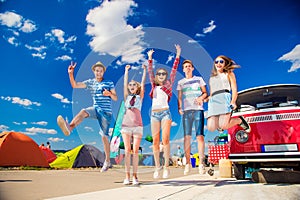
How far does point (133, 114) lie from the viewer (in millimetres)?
3645

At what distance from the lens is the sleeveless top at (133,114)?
3.62 metres

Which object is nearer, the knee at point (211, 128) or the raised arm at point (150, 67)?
the knee at point (211, 128)

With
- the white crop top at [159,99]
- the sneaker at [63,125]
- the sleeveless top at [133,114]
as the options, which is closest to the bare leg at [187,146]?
the white crop top at [159,99]

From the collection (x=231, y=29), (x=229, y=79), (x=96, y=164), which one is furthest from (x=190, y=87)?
(x=96, y=164)

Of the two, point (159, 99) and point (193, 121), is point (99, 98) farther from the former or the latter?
point (193, 121)

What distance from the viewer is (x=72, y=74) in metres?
3.43

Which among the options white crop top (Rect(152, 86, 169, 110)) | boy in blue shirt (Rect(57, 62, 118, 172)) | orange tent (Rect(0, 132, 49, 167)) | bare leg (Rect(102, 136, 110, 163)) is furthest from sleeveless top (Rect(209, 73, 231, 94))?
orange tent (Rect(0, 132, 49, 167))

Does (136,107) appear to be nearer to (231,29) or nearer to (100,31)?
(100,31)

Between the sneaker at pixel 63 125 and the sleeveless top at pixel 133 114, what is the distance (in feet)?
2.66

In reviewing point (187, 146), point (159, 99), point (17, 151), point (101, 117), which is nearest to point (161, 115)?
point (159, 99)

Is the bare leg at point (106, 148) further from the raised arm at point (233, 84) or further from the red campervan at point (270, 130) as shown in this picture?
the red campervan at point (270, 130)

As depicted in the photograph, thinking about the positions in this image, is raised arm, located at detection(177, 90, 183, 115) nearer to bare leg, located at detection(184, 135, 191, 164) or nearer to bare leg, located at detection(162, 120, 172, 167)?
bare leg, located at detection(162, 120, 172, 167)

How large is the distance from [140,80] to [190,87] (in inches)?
28.1

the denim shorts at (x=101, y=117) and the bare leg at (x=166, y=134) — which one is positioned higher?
the denim shorts at (x=101, y=117)
